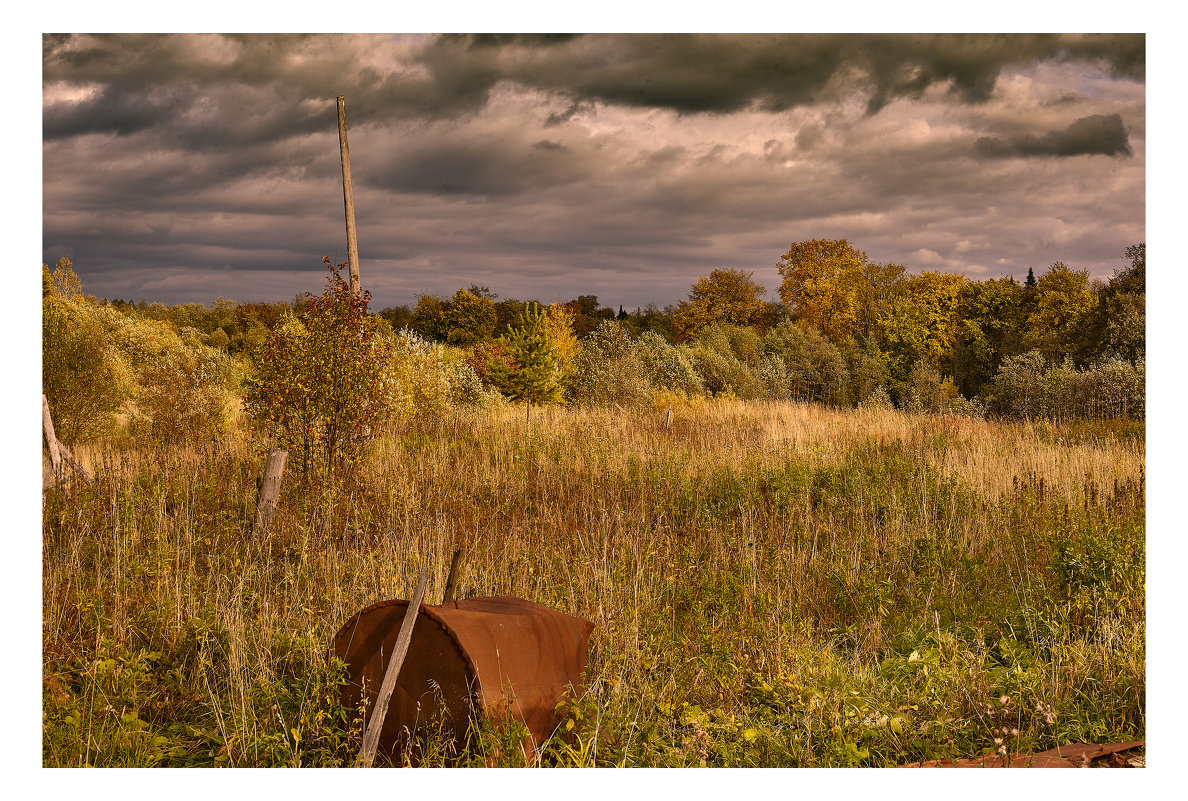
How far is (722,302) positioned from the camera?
3300 cm

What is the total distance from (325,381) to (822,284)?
29.2m

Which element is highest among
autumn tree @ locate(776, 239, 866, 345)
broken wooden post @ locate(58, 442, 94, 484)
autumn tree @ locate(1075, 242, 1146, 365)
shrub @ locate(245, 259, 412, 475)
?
autumn tree @ locate(776, 239, 866, 345)

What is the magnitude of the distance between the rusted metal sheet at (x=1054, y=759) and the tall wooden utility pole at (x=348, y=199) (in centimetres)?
969

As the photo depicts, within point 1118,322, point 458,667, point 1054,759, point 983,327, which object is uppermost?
point 983,327

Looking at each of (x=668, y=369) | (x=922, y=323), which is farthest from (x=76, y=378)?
(x=922, y=323)

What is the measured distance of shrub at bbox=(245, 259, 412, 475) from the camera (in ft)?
22.0

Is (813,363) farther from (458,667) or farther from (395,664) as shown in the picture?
(395,664)

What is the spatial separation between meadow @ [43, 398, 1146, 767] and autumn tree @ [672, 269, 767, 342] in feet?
81.4

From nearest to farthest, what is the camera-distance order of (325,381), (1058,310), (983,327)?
(325,381), (1058,310), (983,327)

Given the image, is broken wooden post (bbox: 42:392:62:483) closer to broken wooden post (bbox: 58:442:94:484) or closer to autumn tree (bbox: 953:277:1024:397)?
A: broken wooden post (bbox: 58:442:94:484)

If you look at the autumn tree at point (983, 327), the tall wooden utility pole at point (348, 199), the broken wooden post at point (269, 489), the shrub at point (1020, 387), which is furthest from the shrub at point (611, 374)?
the autumn tree at point (983, 327)

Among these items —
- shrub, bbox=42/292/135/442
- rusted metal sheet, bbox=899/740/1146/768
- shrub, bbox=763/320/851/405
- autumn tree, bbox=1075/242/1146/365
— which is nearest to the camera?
rusted metal sheet, bbox=899/740/1146/768

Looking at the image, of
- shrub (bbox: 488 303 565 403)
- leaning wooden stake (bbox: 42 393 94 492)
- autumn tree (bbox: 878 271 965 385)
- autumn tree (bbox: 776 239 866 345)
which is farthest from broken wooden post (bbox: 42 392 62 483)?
autumn tree (bbox: 878 271 965 385)

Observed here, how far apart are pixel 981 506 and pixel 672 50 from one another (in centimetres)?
521
